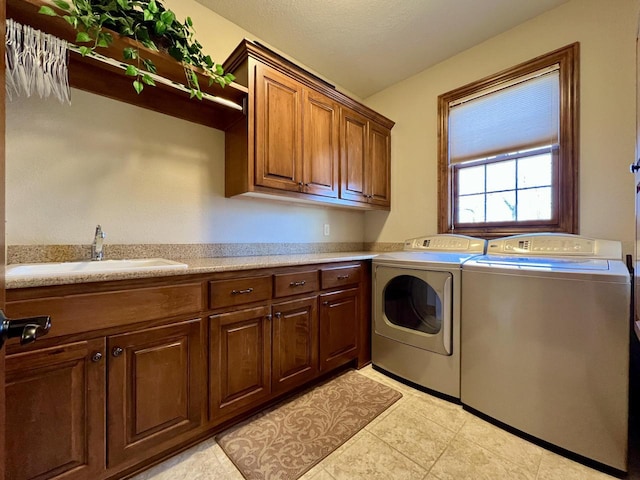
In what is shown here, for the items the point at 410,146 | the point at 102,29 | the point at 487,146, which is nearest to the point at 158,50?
the point at 102,29

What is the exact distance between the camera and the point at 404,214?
2.69 meters

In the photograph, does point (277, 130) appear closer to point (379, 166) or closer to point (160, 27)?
point (160, 27)

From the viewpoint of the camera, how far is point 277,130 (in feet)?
5.95

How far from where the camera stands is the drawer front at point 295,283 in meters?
1.59

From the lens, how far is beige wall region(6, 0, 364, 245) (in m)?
1.28

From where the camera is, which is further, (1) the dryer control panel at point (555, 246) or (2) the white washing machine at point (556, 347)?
(1) the dryer control panel at point (555, 246)

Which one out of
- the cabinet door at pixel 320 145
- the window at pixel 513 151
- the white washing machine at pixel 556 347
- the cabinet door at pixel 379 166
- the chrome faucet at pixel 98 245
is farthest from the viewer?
the cabinet door at pixel 379 166

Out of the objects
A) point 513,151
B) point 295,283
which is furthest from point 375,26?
point 295,283

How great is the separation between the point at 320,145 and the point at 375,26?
0.98 metres

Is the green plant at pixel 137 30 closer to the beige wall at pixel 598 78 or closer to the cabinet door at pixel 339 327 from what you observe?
the cabinet door at pixel 339 327

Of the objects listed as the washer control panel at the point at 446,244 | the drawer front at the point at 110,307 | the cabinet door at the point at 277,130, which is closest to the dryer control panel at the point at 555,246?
the washer control panel at the point at 446,244

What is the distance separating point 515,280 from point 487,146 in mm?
1318

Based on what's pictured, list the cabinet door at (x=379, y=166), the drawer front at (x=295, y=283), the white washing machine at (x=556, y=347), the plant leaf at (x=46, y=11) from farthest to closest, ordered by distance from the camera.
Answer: the cabinet door at (x=379, y=166), the drawer front at (x=295, y=283), the white washing machine at (x=556, y=347), the plant leaf at (x=46, y=11)

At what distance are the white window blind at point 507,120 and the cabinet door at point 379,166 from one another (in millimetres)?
588
